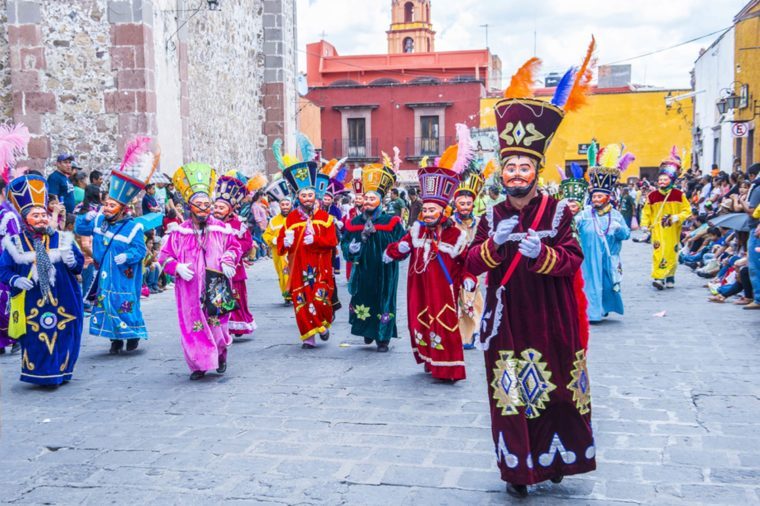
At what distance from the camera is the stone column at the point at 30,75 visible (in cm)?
1375

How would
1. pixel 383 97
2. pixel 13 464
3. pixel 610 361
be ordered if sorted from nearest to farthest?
pixel 13 464 → pixel 610 361 → pixel 383 97

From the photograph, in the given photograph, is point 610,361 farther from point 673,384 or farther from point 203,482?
point 203,482

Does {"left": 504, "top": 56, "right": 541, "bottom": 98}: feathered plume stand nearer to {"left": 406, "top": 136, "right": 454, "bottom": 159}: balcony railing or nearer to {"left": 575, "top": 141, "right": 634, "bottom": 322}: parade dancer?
{"left": 575, "top": 141, "right": 634, "bottom": 322}: parade dancer

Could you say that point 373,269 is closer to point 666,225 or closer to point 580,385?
point 580,385

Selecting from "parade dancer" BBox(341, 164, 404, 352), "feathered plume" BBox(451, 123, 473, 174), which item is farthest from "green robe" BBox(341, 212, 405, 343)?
"feathered plume" BBox(451, 123, 473, 174)

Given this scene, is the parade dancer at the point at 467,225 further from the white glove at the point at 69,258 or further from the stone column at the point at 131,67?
the stone column at the point at 131,67

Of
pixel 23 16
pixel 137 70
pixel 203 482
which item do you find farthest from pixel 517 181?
pixel 23 16

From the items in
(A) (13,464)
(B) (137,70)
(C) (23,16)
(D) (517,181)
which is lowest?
(A) (13,464)

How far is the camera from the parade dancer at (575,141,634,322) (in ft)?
31.3

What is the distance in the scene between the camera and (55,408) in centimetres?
615

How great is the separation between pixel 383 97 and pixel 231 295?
1380 inches

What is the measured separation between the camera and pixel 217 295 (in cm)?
679

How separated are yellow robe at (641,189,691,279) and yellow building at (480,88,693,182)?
25571 mm

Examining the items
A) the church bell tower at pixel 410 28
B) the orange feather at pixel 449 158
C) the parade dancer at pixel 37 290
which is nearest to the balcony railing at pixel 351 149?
the church bell tower at pixel 410 28
